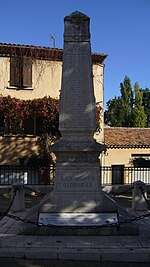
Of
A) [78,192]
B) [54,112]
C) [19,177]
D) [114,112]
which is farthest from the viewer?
[114,112]

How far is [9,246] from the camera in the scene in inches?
223

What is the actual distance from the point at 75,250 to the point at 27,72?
14143 millimetres

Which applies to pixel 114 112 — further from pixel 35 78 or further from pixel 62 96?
pixel 62 96

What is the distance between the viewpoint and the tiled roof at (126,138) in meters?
19.5

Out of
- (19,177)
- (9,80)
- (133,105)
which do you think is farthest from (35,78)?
(133,105)

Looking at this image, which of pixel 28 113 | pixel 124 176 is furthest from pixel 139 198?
pixel 28 113

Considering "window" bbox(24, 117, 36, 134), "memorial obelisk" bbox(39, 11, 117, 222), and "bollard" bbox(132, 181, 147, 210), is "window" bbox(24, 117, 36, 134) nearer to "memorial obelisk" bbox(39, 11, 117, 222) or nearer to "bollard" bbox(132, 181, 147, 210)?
"bollard" bbox(132, 181, 147, 210)

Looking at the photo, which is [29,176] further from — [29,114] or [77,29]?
[77,29]

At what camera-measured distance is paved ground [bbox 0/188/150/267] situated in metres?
5.23

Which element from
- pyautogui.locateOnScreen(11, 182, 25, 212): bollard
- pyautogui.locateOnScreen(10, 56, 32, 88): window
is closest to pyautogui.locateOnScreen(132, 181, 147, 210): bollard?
pyautogui.locateOnScreen(11, 182, 25, 212): bollard

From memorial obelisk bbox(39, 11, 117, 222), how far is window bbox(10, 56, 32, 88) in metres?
10.9

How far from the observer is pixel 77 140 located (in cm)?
714

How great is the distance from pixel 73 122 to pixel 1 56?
Result: 12.0 meters

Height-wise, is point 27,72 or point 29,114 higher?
point 27,72
